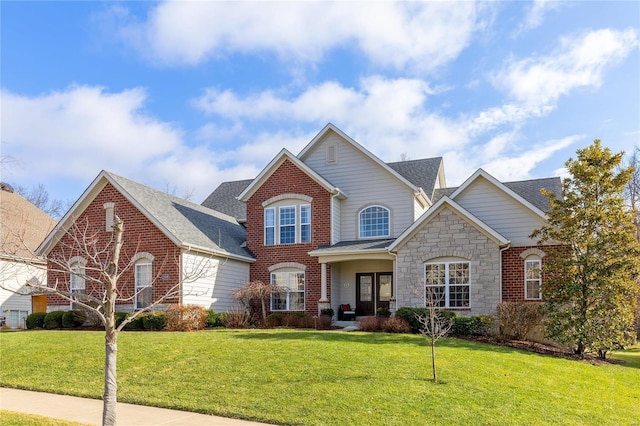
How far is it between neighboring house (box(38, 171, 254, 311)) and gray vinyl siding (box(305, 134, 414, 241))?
501 centimetres

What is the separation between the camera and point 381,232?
2422 centimetres

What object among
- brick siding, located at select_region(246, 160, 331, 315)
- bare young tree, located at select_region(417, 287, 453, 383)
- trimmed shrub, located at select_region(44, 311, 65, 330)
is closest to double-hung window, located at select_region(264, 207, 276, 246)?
brick siding, located at select_region(246, 160, 331, 315)

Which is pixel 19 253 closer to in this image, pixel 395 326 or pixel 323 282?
pixel 323 282

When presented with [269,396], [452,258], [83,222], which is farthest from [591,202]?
[83,222]

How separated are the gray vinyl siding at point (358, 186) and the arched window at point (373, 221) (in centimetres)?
22

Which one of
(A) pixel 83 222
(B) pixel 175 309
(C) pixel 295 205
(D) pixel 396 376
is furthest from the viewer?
(C) pixel 295 205

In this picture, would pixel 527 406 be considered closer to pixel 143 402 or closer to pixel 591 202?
pixel 143 402

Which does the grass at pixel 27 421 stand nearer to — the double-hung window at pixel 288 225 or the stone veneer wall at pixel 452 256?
the stone veneer wall at pixel 452 256

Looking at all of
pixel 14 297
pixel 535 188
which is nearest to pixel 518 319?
pixel 535 188

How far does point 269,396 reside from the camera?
997cm

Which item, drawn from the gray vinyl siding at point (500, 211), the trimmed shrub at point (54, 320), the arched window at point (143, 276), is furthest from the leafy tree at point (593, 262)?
the trimmed shrub at point (54, 320)

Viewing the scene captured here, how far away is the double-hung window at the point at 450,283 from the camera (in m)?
20.0

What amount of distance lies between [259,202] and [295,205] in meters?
1.76

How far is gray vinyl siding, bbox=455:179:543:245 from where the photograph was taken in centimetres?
2050
